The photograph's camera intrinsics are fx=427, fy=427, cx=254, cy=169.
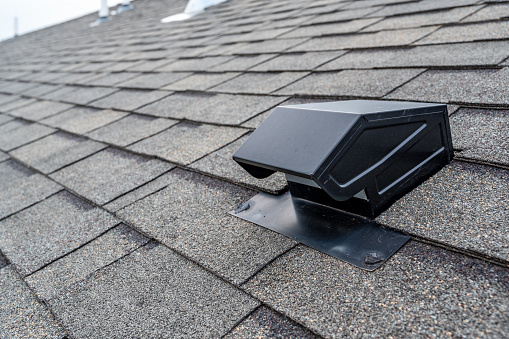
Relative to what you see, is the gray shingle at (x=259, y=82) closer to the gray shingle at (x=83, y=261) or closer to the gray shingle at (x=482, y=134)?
the gray shingle at (x=482, y=134)

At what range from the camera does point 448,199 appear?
1.31 meters

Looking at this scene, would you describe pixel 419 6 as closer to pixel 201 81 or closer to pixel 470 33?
pixel 470 33

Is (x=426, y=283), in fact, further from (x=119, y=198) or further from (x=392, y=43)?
(x=392, y=43)

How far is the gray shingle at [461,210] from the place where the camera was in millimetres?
1109

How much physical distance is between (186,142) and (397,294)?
1714 millimetres

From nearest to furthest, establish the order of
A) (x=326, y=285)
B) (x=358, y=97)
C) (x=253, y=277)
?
(x=326, y=285) → (x=253, y=277) → (x=358, y=97)

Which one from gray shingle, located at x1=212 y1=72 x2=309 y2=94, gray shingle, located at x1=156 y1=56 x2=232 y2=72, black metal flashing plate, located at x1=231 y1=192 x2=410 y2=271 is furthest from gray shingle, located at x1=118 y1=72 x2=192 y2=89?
black metal flashing plate, located at x1=231 y1=192 x2=410 y2=271

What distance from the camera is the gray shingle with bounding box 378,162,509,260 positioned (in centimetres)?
111

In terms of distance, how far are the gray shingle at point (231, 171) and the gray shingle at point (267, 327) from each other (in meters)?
0.66

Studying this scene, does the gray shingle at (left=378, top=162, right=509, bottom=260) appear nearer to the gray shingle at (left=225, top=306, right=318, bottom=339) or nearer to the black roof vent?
the black roof vent

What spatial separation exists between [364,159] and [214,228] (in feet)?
2.03

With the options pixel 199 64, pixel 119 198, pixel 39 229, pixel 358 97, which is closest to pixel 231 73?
pixel 199 64

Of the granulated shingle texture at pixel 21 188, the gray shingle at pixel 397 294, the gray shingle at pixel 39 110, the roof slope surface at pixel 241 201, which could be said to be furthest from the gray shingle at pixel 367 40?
the gray shingle at pixel 39 110

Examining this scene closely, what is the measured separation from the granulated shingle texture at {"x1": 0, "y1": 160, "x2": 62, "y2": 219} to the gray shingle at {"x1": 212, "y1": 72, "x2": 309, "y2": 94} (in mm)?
1366
